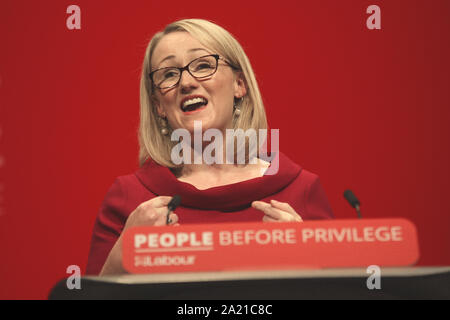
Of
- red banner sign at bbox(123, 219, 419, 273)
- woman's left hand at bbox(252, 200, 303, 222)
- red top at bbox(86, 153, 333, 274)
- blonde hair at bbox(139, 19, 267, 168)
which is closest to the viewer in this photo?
red banner sign at bbox(123, 219, 419, 273)

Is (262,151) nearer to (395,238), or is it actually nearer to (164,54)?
(164,54)

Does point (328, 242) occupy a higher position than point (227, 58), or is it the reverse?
point (227, 58)

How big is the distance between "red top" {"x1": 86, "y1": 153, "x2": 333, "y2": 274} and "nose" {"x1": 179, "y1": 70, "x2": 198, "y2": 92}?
0.26m

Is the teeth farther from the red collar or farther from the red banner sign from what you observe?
the red banner sign

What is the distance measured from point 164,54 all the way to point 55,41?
0.61 meters

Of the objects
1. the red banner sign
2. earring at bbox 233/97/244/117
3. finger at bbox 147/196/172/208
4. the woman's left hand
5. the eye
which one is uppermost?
the eye

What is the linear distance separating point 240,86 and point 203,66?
0.17 metres

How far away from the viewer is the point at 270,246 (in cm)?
102

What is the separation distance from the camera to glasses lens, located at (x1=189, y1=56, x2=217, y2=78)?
161cm

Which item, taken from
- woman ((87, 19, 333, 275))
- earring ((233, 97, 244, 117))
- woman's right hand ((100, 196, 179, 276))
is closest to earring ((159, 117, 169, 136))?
woman ((87, 19, 333, 275))

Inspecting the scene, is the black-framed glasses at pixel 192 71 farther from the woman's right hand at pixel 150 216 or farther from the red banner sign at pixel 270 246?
the red banner sign at pixel 270 246

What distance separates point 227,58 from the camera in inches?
66.4

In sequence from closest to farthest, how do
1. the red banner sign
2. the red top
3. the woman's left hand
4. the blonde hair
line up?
the red banner sign → the woman's left hand → the red top → the blonde hair
